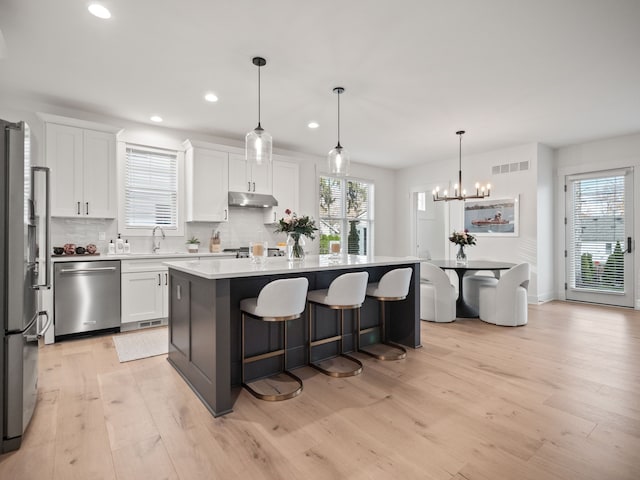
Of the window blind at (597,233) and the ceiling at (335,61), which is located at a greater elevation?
the ceiling at (335,61)

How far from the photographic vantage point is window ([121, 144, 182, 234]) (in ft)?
15.9

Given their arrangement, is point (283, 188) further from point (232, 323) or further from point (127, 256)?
point (232, 323)

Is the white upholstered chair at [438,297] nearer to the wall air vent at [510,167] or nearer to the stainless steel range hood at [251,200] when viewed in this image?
the stainless steel range hood at [251,200]

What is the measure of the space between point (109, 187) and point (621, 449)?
5.48 m

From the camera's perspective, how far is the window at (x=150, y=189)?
486cm

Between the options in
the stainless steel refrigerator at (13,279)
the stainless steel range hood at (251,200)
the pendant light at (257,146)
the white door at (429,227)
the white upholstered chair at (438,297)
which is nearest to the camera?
the stainless steel refrigerator at (13,279)

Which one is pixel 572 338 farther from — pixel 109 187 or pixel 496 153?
pixel 109 187

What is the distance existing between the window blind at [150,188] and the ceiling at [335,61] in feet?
1.70

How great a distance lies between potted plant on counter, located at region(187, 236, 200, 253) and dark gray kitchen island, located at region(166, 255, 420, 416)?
2018 mm

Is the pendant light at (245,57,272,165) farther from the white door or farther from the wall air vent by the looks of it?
the white door

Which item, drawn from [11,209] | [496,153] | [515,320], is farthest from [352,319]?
[496,153]

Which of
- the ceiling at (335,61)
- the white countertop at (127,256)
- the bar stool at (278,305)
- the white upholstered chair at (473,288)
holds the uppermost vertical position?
the ceiling at (335,61)

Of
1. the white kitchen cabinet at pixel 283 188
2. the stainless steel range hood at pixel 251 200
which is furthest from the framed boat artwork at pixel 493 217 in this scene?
the stainless steel range hood at pixel 251 200

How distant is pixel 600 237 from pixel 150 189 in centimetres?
738
